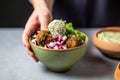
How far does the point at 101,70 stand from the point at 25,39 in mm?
250

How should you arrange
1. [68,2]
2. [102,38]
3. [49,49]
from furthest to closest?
[68,2], [102,38], [49,49]

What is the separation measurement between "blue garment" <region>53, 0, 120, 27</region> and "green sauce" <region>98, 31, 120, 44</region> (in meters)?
0.41

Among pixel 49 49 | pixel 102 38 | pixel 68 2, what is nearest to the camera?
pixel 49 49

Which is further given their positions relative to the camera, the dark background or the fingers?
the dark background

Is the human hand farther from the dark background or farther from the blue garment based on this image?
the dark background

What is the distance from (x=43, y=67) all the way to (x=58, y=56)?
113mm

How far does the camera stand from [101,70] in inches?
30.7

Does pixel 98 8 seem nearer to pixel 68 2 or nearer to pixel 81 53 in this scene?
pixel 68 2

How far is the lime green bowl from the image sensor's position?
2.31 feet

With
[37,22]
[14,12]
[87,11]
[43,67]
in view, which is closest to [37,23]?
[37,22]

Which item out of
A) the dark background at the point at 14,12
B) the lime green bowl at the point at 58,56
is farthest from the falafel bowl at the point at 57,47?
the dark background at the point at 14,12

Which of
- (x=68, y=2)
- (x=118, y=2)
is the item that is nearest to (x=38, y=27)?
(x=68, y=2)

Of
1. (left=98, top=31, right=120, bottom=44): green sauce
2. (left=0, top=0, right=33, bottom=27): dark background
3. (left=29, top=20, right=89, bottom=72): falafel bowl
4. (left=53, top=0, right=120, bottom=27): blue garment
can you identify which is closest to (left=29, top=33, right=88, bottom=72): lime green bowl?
(left=29, top=20, right=89, bottom=72): falafel bowl

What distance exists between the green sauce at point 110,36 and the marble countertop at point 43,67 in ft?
0.20
